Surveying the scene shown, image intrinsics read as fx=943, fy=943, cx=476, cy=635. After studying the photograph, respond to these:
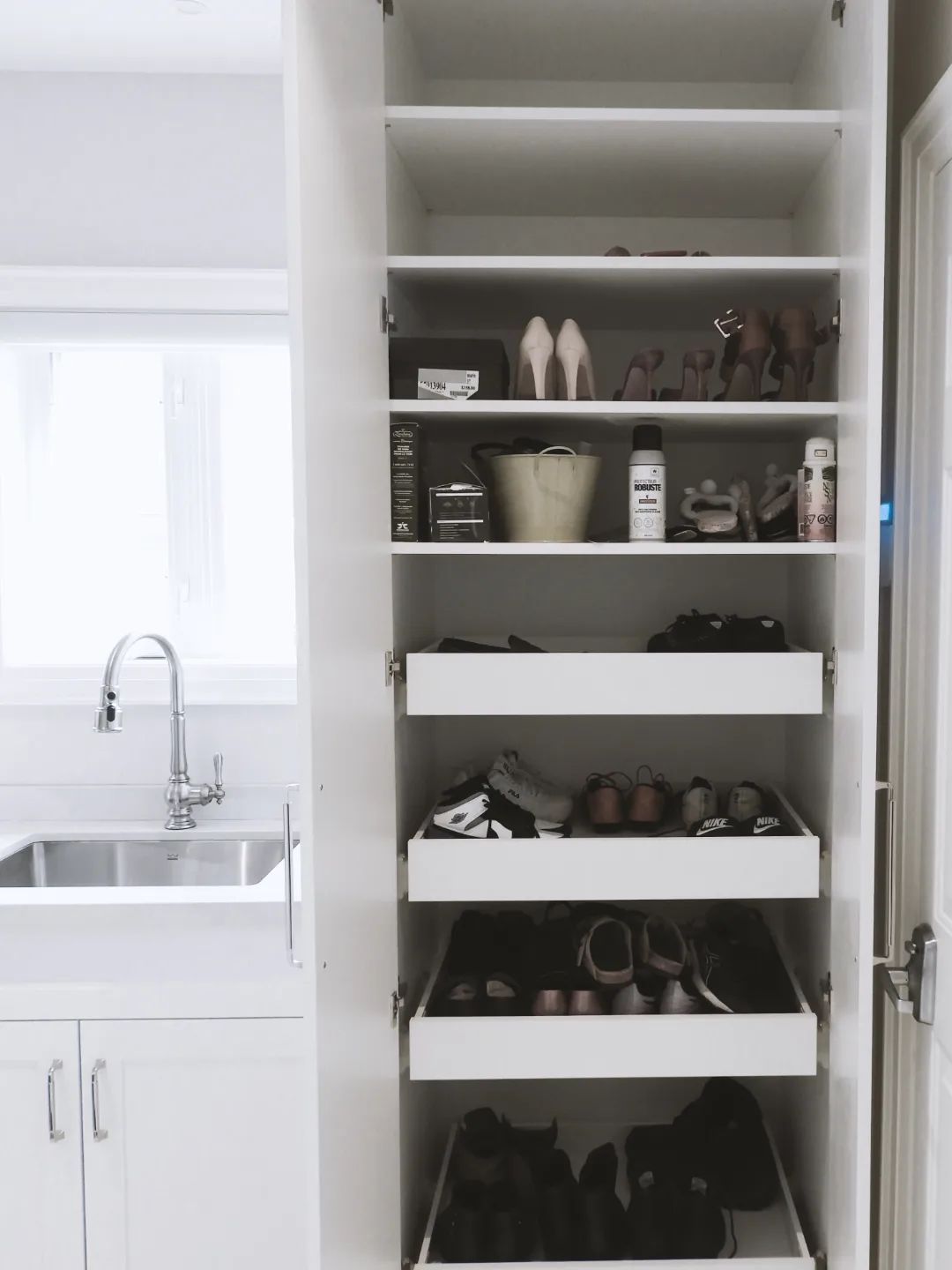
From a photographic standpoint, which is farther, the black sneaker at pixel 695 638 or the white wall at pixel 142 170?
the white wall at pixel 142 170

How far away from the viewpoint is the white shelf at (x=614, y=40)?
1488 millimetres

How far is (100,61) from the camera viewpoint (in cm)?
186

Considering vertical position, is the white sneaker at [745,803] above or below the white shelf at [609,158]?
below

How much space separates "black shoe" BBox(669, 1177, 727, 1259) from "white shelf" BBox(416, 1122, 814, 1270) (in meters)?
0.03

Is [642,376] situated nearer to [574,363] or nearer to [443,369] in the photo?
[574,363]

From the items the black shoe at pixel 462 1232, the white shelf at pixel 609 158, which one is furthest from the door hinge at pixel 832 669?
the black shoe at pixel 462 1232

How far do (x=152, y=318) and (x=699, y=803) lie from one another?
1.46 metres

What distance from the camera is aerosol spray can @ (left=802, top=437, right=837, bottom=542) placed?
142 cm

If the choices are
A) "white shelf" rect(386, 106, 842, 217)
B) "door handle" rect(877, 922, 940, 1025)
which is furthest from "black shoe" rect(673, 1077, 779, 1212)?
"white shelf" rect(386, 106, 842, 217)

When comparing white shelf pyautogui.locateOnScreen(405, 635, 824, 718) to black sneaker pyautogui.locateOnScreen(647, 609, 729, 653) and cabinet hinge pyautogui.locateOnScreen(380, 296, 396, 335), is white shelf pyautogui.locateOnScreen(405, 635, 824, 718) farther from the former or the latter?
cabinet hinge pyautogui.locateOnScreen(380, 296, 396, 335)

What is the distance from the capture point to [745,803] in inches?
65.6

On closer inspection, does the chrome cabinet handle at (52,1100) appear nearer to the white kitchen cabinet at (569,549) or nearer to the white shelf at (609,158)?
the white kitchen cabinet at (569,549)

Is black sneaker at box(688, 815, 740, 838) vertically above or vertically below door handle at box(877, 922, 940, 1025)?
above

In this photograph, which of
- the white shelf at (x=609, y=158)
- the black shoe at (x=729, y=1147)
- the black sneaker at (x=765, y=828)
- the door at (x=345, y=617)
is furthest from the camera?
the black shoe at (x=729, y=1147)
